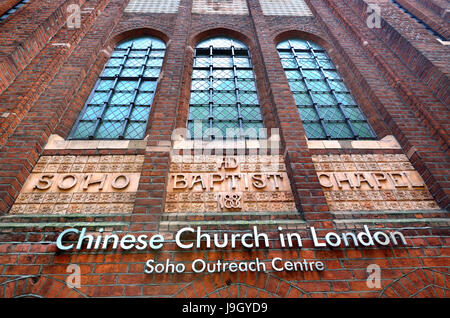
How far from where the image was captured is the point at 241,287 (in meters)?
2.62

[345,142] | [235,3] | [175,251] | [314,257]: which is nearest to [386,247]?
[314,257]

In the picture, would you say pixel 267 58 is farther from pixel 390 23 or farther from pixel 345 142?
pixel 390 23

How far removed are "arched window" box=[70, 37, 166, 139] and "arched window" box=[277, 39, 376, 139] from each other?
3.02m

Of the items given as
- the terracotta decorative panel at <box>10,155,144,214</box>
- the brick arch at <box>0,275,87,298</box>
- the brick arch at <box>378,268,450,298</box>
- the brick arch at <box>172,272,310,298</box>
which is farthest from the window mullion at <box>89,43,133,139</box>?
the brick arch at <box>378,268,450,298</box>

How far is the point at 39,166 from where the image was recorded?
12.2ft

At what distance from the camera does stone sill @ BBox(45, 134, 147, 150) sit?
3.97 meters

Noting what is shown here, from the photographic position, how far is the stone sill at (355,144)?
13.5 feet

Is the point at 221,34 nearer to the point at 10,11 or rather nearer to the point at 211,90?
the point at 211,90

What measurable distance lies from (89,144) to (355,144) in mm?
4280

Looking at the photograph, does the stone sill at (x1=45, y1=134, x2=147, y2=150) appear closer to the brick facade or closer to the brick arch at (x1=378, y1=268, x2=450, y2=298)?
the brick facade

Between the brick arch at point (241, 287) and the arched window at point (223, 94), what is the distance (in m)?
2.45

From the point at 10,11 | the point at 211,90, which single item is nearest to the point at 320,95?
the point at 211,90

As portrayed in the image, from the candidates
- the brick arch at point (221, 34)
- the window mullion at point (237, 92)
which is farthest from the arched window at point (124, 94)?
the window mullion at point (237, 92)

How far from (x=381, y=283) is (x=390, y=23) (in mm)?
5909
